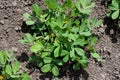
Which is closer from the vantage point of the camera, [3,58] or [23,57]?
[3,58]

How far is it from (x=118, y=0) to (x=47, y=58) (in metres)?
0.85

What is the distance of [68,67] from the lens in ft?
10.0

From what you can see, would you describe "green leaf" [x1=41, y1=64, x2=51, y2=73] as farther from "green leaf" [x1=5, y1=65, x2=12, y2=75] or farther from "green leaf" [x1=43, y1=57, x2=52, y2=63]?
"green leaf" [x1=5, y1=65, x2=12, y2=75]

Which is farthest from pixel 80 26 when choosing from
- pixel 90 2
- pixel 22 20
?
pixel 22 20

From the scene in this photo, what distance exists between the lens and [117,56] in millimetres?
3107

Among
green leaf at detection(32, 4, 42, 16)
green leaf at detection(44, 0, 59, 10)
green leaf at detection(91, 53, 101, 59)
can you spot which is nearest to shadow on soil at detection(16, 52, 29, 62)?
green leaf at detection(32, 4, 42, 16)

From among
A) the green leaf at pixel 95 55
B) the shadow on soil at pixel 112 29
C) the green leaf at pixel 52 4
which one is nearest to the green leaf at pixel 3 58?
the green leaf at pixel 52 4

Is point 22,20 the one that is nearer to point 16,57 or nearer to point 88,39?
point 16,57

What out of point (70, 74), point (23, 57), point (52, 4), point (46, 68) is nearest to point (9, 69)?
point (23, 57)

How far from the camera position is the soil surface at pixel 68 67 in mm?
3047

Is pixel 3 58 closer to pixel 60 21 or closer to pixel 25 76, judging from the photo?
pixel 25 76

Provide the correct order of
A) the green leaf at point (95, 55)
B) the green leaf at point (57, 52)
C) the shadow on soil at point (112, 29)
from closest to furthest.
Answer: the green leaf at point (57, 52)
the green leaf at point (95, 55)
the shadow on soil at point (112, 29)

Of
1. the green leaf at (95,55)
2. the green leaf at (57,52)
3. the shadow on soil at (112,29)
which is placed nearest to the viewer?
the green leaf at (57,52)

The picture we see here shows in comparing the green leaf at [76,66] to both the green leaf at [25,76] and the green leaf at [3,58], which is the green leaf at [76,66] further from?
the green leaf at [3,58]
